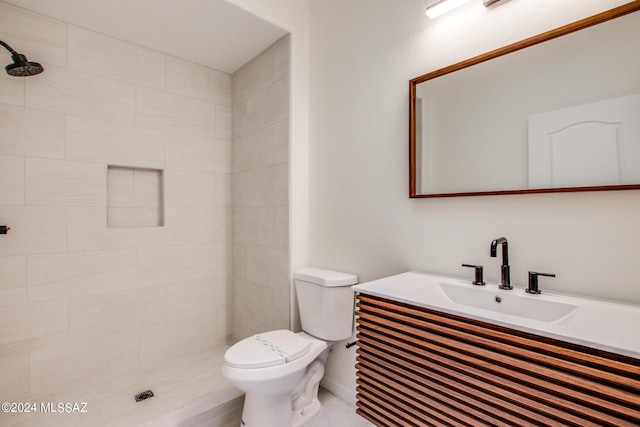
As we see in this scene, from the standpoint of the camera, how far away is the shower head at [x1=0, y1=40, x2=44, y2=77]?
1638mm

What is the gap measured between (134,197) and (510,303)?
2.38 m

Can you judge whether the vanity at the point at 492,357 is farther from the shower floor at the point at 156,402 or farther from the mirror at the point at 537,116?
the shower floor at the point at 156,402

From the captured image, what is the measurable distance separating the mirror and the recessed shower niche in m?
1.89

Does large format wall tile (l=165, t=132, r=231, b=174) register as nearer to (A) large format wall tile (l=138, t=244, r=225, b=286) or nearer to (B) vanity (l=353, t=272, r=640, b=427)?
(A) large format wall tile (l=138, t=244, r=225, b=286)

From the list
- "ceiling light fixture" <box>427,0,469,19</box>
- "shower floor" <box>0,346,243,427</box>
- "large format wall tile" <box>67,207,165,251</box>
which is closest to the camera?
"ceiling light fixture" <box>427,0,469,19</box>

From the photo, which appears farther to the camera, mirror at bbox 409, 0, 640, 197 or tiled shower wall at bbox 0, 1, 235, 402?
tiled shower wall at bbox 0, 1, 235, 402

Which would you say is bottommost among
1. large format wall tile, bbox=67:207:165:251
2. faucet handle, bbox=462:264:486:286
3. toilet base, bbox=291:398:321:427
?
toilet base, bbox=291:398:321:427

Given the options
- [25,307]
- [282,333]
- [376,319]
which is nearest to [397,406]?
[376,319]

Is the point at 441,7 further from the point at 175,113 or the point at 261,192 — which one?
the point at 175,113

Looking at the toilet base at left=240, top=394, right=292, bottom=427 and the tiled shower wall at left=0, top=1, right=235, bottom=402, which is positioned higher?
the tiled shower wall at left=0, top=1, right=235, bottom=402

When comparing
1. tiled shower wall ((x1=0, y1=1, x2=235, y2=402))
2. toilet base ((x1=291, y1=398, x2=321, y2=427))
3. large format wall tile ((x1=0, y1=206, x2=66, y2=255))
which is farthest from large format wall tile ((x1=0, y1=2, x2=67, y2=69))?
toilet base ((x1=291, y1=398, x2=321, y2=427))

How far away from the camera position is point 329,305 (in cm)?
181

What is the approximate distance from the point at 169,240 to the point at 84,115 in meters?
0.99

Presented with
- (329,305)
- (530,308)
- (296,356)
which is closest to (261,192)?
(329,305)
